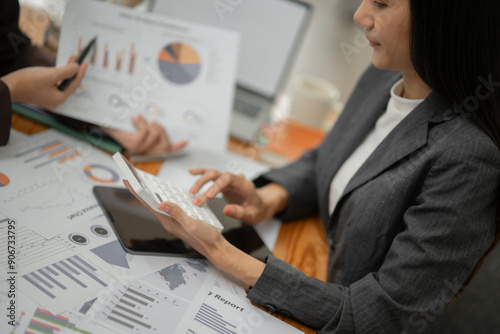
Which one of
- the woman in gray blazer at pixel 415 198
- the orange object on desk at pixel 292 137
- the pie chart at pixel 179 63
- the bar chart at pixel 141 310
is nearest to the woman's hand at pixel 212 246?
the woman in gray blazer at pixel 415 198

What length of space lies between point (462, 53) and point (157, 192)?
0.60 metres

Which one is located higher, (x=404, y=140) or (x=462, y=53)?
(x=462, y=53)

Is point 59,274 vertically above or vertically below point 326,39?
below

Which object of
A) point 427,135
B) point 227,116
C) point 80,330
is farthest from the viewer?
point 227,116

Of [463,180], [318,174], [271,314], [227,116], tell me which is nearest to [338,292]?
[271,314]

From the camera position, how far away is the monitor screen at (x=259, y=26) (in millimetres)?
1529

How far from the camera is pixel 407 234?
0.79 meters

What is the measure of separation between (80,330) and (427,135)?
69 cm

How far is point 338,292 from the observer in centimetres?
82

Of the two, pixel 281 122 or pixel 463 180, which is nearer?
pixel 463 180

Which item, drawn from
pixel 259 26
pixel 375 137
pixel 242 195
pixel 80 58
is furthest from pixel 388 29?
pixel 259 26

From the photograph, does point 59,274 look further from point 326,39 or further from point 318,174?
point 326,39

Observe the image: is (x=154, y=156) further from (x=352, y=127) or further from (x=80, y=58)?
(x=352, y=127)

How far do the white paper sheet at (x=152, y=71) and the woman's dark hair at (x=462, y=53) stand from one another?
55 cm
